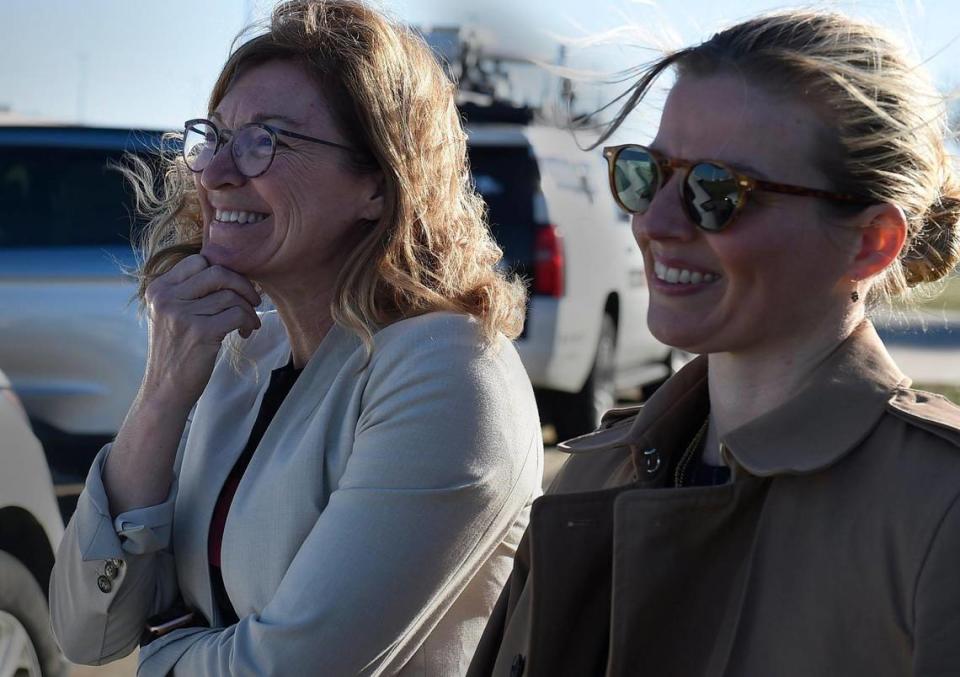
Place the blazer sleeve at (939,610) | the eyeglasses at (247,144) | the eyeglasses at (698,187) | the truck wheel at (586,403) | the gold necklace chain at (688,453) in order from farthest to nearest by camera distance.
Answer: the truck wheel at (586,403) → the eyeglasses at (247,144) → the gold necklace chain at (688,453) → the eyeglasses at (698,187) → the blazer sleeve at (939,610)

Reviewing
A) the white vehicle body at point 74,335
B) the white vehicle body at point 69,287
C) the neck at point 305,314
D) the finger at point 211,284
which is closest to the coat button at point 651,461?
the neck at point 305,314

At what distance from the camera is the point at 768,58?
1496 millimetres

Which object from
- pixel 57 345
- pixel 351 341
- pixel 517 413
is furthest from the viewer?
pixel 57 345

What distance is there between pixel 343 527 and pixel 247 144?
2.66 ft

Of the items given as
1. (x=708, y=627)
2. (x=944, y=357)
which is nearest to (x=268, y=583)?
(x=708, y=627)

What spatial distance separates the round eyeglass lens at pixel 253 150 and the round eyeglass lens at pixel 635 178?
90 centimetres

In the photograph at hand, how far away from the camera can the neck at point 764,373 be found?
1547 millimetres

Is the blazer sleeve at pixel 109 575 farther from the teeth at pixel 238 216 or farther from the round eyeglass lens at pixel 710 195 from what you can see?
the round eyeglass lens at pixel 710 195

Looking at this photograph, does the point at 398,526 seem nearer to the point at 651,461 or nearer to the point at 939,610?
the point at 651,461

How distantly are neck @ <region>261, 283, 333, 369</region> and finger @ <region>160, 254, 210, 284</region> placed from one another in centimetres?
13

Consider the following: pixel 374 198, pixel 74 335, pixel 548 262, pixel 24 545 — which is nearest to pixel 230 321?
pixel 374 198

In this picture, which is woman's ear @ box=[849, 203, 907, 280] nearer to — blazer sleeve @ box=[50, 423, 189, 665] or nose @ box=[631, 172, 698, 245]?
nose @ box=[631, 172, 698, 245]

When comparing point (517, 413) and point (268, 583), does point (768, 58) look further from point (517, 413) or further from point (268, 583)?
point (268, 583)

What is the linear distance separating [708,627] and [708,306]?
39 cm
